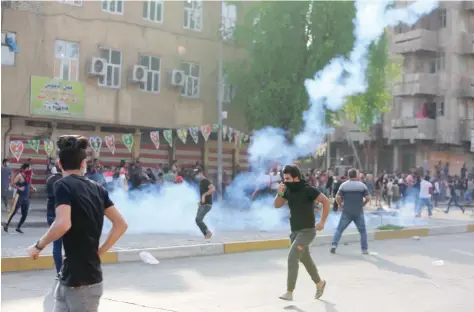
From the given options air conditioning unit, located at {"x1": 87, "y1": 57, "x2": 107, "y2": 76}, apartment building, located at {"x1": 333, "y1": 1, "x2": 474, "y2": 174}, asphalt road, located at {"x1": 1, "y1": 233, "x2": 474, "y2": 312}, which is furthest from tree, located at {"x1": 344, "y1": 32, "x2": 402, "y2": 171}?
asphalt road, located at {"x1": 1, "y1": 233, "x2": 474, "y2": 312}

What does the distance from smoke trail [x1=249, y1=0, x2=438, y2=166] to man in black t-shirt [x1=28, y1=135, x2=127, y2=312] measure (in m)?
18.5

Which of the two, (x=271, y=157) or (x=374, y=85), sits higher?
(x=374, y=85)

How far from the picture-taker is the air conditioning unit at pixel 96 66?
24141mm

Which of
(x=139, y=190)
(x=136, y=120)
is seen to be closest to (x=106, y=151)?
(x=136, y=120)

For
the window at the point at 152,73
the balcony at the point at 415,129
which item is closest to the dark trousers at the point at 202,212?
the window at the point at 152,73

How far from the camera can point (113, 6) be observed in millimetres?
25391

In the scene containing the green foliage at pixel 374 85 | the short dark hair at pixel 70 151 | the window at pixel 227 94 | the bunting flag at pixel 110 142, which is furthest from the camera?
the window at pixel 227 94

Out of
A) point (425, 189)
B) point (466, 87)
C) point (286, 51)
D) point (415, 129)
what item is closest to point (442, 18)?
point (466, 87)

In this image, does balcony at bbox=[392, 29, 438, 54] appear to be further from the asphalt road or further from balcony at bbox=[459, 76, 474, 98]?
the asphalt road

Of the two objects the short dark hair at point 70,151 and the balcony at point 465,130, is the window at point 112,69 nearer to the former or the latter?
the short dark hair at point 70,151

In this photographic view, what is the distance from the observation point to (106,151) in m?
26.0

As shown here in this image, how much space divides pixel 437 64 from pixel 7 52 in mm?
28768

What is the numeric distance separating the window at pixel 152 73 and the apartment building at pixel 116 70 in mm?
40

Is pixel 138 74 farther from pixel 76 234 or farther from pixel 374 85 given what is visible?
pixel 76 234
